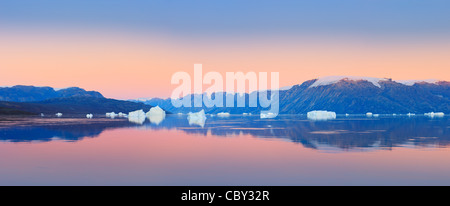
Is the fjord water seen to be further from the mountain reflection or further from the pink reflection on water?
the mountain reflection

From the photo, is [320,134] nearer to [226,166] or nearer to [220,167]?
[226,166]

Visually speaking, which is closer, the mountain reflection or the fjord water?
the fjord water

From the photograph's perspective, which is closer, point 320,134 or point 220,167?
point 220,167

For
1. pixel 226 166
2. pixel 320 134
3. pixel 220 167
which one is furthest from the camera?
pixel 320 134

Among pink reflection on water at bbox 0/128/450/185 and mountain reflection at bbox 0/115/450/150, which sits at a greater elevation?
pink reflection on water at bbox 0/128/450/185

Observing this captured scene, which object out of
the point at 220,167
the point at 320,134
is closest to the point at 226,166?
the point at 220,167

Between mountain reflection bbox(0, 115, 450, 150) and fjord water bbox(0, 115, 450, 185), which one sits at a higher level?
fjord water bbox(0, 115, 450, 185)

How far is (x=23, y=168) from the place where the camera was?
1744 cm

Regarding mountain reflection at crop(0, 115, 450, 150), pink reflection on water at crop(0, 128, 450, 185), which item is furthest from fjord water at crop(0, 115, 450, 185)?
mountain reflection at crop(0, 115, 450, 150)

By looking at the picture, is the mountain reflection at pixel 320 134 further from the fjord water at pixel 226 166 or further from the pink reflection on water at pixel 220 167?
the pink reflection on water at pixel 220 167

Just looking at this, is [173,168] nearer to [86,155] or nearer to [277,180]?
[277,180]

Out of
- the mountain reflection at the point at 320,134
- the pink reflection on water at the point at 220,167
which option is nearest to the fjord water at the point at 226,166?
the pink reflection on water at the point at 220,167
